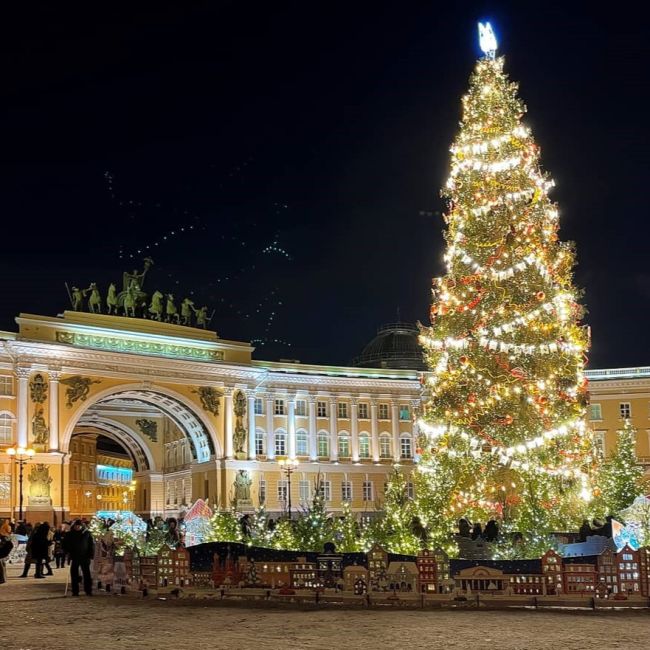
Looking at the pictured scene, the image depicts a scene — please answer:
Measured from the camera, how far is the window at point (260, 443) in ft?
199

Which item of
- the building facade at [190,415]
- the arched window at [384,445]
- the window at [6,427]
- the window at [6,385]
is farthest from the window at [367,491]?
the window at [6,385]

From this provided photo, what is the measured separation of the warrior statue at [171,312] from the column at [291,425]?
32.2 feet

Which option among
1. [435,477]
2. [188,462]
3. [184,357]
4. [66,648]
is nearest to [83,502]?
[188,462]

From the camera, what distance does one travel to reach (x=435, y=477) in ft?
76.9

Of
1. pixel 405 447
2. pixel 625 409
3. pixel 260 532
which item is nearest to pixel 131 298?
pixel 405 447

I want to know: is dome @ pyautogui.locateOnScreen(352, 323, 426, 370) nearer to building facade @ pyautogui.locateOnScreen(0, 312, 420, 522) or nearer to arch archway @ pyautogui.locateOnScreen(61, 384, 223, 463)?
building facade @ pyautogui.locateOnScreen(0, 312, 420, 522)

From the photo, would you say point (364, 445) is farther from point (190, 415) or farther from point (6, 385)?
point (6, 385)

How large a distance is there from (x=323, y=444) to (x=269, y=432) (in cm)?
424

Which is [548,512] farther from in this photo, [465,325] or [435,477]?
[465,325]

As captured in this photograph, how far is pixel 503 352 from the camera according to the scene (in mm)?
22625

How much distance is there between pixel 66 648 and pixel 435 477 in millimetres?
13202

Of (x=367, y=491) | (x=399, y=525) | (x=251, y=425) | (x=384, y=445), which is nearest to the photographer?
(x=399, y=525)

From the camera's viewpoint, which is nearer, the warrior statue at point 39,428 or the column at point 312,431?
the warrior statue at point 39,428

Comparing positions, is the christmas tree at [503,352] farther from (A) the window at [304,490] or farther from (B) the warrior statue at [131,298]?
(A) the window at [304,490]
